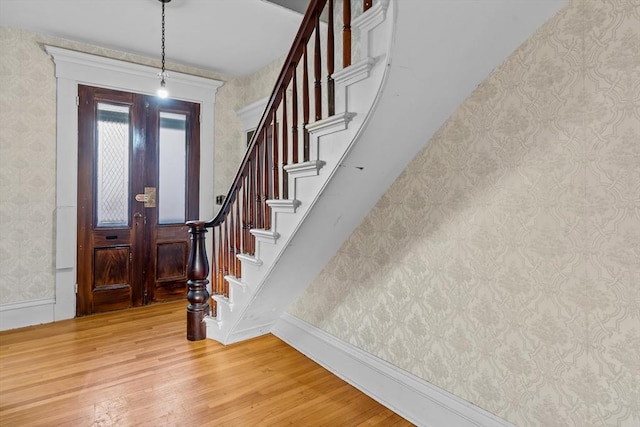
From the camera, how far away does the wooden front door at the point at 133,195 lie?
366 cm

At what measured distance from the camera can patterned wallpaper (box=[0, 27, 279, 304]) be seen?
3.27 metres

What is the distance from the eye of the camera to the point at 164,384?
7.61 feet

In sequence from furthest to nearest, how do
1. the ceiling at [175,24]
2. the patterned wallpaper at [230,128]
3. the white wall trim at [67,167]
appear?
1. the patterned wallpaper at [230,128]
2. the white wall trim at [67,167]
3. the ceiling at [175,24]

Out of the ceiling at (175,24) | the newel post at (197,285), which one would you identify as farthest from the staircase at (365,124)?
the ceiling at (175,24)

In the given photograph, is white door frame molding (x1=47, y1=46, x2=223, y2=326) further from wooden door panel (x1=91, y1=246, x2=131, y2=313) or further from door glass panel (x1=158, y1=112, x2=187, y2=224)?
door glass panel (x1=158, y1=112, x2=187, y2=224)

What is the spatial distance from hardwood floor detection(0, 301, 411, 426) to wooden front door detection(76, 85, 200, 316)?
2.34ft

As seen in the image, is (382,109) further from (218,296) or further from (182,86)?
(182,86)

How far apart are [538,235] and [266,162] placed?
5.16 ft

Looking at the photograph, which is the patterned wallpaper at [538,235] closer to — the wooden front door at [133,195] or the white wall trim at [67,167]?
the wooden front door at [133,195]

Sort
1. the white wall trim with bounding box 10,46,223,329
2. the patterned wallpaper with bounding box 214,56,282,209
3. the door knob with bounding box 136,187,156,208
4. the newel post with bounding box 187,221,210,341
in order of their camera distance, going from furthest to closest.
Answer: the patterned wallpaper with bounding box 214,56,282,209 → the door knob with bounding box 136,187,156,208 → the white wall trim with bounding box 10,46,223,329 → the newel post with bounding box 187,221,210,341

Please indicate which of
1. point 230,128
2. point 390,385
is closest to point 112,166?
point 230,128

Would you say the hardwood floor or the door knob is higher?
the door knob

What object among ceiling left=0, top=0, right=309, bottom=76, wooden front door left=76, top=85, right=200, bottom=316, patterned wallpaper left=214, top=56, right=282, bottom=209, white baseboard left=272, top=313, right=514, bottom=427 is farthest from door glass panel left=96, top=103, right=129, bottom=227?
white baseboard left=272, top=313, right=514, bottom=427

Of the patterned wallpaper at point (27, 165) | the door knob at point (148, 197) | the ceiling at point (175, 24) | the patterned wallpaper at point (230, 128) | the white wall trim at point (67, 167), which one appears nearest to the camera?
the ceiling at point (175, 24)
